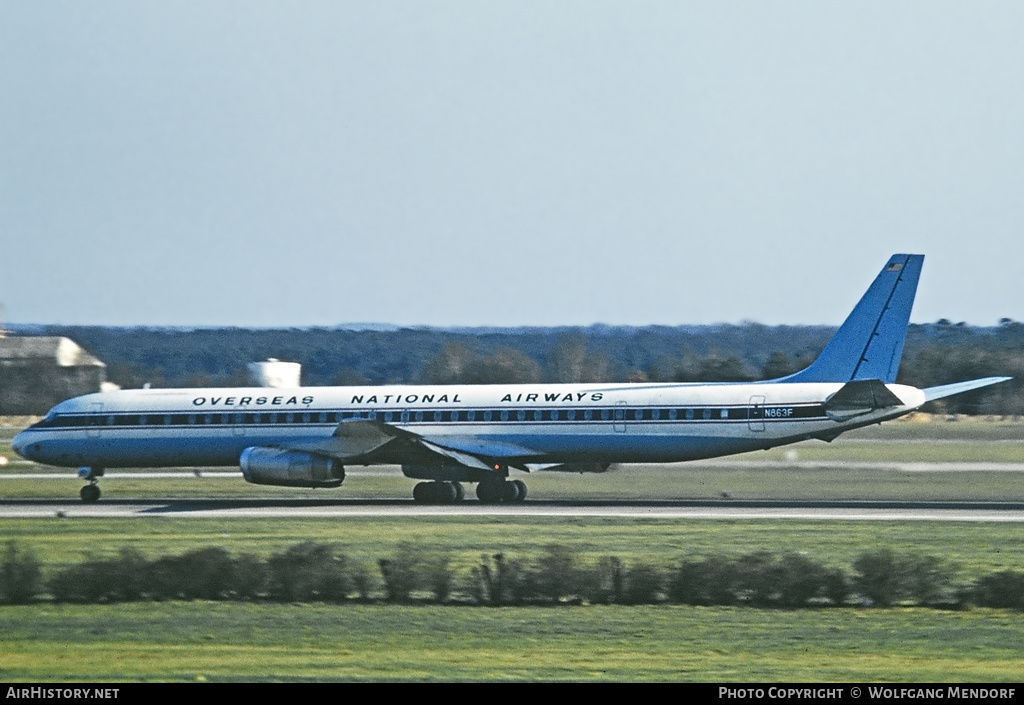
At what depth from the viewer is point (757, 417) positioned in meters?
39.0

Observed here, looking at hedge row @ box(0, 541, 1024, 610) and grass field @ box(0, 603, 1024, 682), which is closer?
grass field @ box(0, 603, 1024, 682)

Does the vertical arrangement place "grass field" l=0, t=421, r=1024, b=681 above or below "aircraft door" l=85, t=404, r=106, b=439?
below

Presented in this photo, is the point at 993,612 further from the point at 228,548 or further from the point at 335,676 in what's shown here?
the point at 228,548

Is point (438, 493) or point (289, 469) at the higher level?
point (289, 469)

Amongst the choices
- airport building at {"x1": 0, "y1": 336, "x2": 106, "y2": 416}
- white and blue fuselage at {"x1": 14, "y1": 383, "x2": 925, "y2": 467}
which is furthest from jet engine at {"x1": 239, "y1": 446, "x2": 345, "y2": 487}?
airport building at {"x1": 0, "y1": 336, "x2": 106, "y2": 416}

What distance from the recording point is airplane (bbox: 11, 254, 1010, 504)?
39.1 metres

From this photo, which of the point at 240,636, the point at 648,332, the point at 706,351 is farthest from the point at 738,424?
the point at 648,332

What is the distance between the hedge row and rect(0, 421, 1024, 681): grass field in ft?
1.65

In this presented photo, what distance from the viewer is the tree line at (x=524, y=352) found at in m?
89.9

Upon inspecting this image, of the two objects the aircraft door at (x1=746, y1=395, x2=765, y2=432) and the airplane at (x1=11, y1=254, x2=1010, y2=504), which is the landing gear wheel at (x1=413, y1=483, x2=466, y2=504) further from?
the aircraft door at (x1=746, y1=395, x2=765, y2=432)

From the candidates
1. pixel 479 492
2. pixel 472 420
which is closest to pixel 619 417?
pixel 472 420

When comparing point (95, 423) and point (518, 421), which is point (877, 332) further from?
point (95, 423)

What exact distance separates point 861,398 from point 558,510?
8274 millimetres
